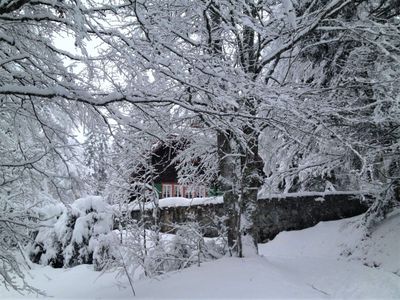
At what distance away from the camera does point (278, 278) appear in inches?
212

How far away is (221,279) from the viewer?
5246 mm

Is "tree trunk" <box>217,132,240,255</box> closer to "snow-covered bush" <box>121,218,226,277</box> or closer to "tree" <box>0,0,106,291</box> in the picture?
"snow-covered bush" <box>121,218,226,277</box>

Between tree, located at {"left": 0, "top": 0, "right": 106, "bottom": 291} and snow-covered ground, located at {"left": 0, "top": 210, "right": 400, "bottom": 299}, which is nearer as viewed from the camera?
tree, located at {"left": 0, "top": 0, "right": 106, "bottom": 291}

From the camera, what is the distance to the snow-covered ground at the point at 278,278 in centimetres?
503

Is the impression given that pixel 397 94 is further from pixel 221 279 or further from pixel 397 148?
pixel 221 279

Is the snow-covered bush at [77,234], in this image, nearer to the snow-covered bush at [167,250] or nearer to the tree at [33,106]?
the snow-covered bush at [167,250]

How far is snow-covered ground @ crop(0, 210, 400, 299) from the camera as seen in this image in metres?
5.03

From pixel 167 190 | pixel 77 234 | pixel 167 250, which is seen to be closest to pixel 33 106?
pixel 167 250

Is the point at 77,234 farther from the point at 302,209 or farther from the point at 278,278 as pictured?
the point at 302,209

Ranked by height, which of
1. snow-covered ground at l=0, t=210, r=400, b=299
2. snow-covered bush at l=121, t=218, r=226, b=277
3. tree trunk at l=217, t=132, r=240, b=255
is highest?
tree trunk at l=217, t=132, r=240, b=255

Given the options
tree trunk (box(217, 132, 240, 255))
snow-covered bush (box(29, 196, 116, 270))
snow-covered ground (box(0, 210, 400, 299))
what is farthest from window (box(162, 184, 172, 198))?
tree trunk (box(217, 132, 240, 255))

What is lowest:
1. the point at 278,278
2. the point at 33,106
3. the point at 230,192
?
the point at 278,278

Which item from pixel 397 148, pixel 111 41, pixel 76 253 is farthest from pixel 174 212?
pixel 111 41

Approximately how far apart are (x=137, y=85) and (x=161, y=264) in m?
3.63
